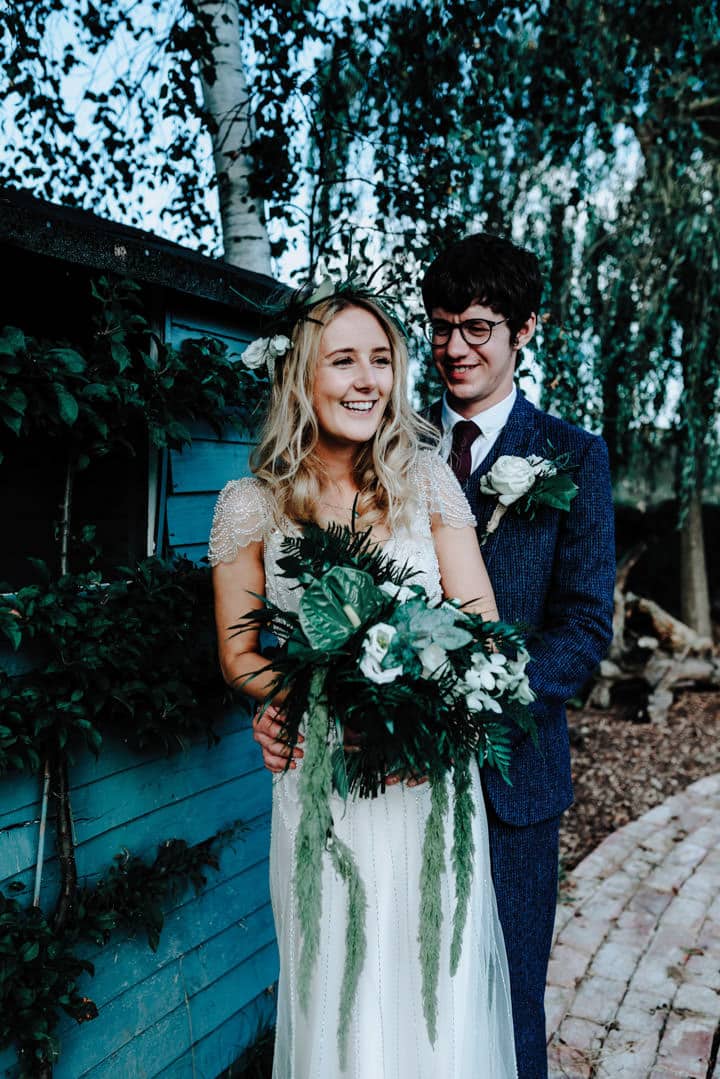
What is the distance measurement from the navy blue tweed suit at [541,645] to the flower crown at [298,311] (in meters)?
0.53

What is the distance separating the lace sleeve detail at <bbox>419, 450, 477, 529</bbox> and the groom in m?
0.13

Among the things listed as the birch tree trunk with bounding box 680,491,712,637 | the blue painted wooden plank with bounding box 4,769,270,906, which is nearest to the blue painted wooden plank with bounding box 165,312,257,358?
the blue painted wooden plank with bounding box 4,769,270,906

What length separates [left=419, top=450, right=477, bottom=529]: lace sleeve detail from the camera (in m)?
1.96

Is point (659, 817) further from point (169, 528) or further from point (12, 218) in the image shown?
point (12, 218)

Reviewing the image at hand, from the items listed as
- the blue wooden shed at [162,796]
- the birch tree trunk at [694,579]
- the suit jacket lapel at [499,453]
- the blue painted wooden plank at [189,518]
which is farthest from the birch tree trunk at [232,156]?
the birch tree trunk at [694,579]

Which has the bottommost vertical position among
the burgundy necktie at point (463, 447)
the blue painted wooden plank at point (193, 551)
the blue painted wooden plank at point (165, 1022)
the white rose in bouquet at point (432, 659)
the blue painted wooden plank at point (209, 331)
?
the blue painted wooden plank at point (165, 1022)

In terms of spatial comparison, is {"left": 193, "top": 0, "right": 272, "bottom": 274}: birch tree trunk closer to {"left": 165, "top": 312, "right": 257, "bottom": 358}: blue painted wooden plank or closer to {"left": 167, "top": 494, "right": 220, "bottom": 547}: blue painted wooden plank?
{"left": 165, "top": 312, "right": 257, "bottom": 358}: blue painted wooden plank

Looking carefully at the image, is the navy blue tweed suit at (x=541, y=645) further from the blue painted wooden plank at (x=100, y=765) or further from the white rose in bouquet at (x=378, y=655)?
the blue painted wooden plank at (x=100, y=765)

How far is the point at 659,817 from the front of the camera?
468cm

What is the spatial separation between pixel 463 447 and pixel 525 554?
1.18ft

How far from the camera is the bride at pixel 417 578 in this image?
180 centimetres

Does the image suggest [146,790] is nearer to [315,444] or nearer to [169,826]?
[169,826]

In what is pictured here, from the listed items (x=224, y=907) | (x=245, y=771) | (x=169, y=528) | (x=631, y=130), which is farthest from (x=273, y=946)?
(x=631, y=130)

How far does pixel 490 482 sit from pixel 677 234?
15.4 feet
